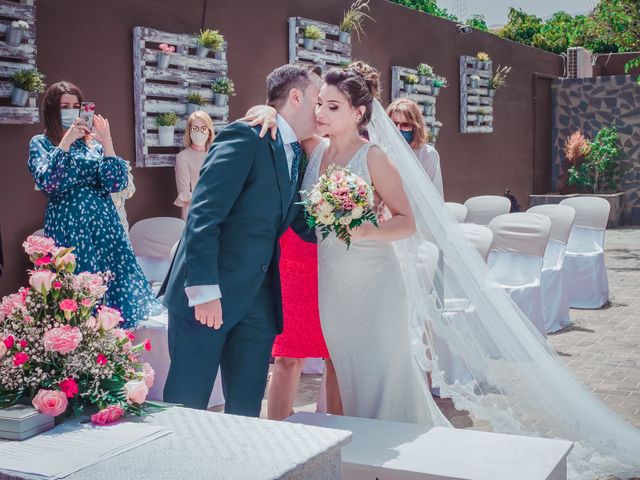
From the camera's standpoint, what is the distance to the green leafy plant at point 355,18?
10625mm

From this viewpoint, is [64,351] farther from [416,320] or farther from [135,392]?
[416,320]

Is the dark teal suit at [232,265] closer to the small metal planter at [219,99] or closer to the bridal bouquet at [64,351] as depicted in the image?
the bridal bouquet at [64,351]

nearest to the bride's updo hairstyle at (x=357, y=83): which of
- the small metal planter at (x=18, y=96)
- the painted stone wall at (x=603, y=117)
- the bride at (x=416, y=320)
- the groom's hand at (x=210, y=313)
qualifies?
the bride at (x=416, y=320)

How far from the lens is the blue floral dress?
15.3ft

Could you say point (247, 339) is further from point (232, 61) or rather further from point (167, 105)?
point (232, 61)

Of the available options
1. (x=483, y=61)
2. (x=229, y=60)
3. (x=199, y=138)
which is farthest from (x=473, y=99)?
(x=199, y=138)

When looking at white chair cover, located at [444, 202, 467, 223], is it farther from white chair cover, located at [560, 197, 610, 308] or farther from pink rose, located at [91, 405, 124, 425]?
pink rose, located at [91, 405, 124, 425]

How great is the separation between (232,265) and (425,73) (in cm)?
995

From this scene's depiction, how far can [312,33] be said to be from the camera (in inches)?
390

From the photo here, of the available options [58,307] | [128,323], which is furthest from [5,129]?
[58,307]

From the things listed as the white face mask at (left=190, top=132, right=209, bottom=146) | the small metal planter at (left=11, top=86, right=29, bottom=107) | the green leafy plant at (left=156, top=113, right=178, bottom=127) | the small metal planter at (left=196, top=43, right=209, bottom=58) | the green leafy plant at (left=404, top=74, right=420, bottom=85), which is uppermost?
the green leafy plant at (left=404, top=74, right=420, bottom=85)

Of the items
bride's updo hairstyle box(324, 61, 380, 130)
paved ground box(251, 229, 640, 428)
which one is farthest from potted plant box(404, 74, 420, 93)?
bride's updo hairstyle box(324, 61, 380, 130)

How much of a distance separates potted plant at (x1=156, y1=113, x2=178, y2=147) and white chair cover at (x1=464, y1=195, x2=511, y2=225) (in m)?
3.24

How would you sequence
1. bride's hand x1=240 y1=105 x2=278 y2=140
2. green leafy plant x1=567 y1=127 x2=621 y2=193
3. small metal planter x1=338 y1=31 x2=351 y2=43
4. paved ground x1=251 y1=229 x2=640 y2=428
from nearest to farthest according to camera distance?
1. bride's hand x1=240 y1=105 x2=278 y2=140
2. paved ground x1=251 y1=229 x2=640 y2=428
3. small metal planter x1=338 y1=31 x2=351 y2=43
4. green leafy plant x1=567 y1=127 x2=621 y2=193
